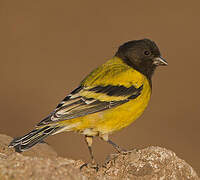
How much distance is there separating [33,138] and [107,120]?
1.16 meters

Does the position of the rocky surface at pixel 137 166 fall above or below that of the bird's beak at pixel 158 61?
below

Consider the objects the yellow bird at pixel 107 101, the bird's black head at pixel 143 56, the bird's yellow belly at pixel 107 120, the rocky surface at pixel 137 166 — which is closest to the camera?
the rocky surface at pixel 137 166

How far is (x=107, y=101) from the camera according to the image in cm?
819

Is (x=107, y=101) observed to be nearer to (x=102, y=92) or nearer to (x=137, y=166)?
(x=102, y=92)

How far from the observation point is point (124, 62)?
927 centimetres

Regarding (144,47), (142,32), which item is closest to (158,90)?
(142,32)

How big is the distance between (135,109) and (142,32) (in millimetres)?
13390

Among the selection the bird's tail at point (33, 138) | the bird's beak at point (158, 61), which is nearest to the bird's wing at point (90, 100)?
the bird's tail at point (33, 138)

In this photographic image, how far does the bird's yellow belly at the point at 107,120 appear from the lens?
7.86 meters

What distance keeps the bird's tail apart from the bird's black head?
2159 mm

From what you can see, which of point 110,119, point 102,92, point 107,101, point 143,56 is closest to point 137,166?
point 110,119

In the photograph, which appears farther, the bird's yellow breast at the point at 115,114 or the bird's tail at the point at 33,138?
the bird's yellow breast at the point at 115,114

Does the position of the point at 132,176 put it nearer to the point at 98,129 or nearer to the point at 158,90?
the point at 98,129

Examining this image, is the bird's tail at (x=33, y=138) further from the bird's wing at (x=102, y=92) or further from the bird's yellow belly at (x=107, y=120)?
the bird's yellow belly at (x=107, y=120)
